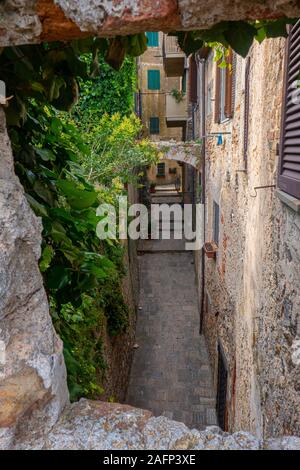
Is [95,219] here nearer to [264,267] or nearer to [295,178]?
[295,178]

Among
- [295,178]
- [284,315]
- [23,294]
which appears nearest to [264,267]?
[284,315]

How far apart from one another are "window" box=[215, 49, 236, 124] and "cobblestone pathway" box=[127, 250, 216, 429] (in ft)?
17.7

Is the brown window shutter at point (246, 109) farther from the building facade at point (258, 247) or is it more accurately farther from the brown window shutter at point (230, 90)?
the brown window shutter at point (230, 90)

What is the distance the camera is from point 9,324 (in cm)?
128

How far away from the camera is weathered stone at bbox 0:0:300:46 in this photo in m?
1.01

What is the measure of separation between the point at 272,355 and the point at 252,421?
1.20 m

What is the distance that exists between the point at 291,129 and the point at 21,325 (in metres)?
2.25

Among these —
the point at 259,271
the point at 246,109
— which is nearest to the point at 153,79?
the point at 246,109

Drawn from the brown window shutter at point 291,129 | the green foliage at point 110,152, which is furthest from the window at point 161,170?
the brown window shutter at point 291,129

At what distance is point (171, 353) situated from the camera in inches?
334

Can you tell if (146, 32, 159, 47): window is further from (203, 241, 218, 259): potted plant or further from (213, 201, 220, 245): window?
(203, 241, 218, 259): potted plant

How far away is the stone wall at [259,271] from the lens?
2486mm

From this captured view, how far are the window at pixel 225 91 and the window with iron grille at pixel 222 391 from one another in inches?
170

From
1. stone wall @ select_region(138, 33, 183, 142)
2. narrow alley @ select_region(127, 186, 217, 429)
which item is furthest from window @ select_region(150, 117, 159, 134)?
narrow alley @ select_region(127, 186, 217, 429)
